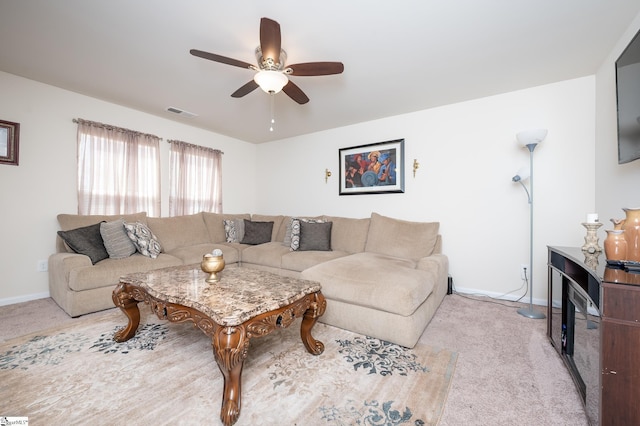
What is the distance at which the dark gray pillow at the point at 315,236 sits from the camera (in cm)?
345

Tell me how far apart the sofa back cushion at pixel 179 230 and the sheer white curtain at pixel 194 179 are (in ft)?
1.15

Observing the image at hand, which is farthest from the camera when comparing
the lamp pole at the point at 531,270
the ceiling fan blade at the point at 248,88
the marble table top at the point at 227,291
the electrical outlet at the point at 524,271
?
the electrical outlet at the point at 524,271

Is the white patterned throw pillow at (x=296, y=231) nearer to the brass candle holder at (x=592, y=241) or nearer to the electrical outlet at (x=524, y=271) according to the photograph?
the electrical outlet at (x=524, y=271)

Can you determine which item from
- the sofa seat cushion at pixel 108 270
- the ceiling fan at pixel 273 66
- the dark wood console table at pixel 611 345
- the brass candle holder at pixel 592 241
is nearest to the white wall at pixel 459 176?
the sofa seat cushion at pixel 108 270

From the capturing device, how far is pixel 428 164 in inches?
137

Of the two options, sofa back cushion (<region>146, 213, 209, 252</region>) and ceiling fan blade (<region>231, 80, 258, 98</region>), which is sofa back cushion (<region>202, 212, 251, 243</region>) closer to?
sofa back cushion (<region>146, 213, 209, 252</region>)

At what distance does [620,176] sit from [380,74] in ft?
7.04

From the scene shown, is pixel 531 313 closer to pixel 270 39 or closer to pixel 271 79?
pixel 271 79

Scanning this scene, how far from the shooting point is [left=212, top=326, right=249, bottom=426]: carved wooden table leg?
A: 3.96ft

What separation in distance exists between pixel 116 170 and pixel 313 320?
3349 mm

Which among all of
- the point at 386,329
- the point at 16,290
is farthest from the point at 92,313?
the point at 386,329

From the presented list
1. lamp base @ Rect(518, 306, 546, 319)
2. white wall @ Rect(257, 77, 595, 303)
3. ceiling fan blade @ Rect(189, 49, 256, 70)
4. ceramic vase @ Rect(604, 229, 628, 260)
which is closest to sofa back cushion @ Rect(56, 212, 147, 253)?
ceiling fan blade @ Rect(189, 49, 256, 70)

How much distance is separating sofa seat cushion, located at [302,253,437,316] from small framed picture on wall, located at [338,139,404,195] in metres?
1.59

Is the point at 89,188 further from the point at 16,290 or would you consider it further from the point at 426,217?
the point at 426,217
